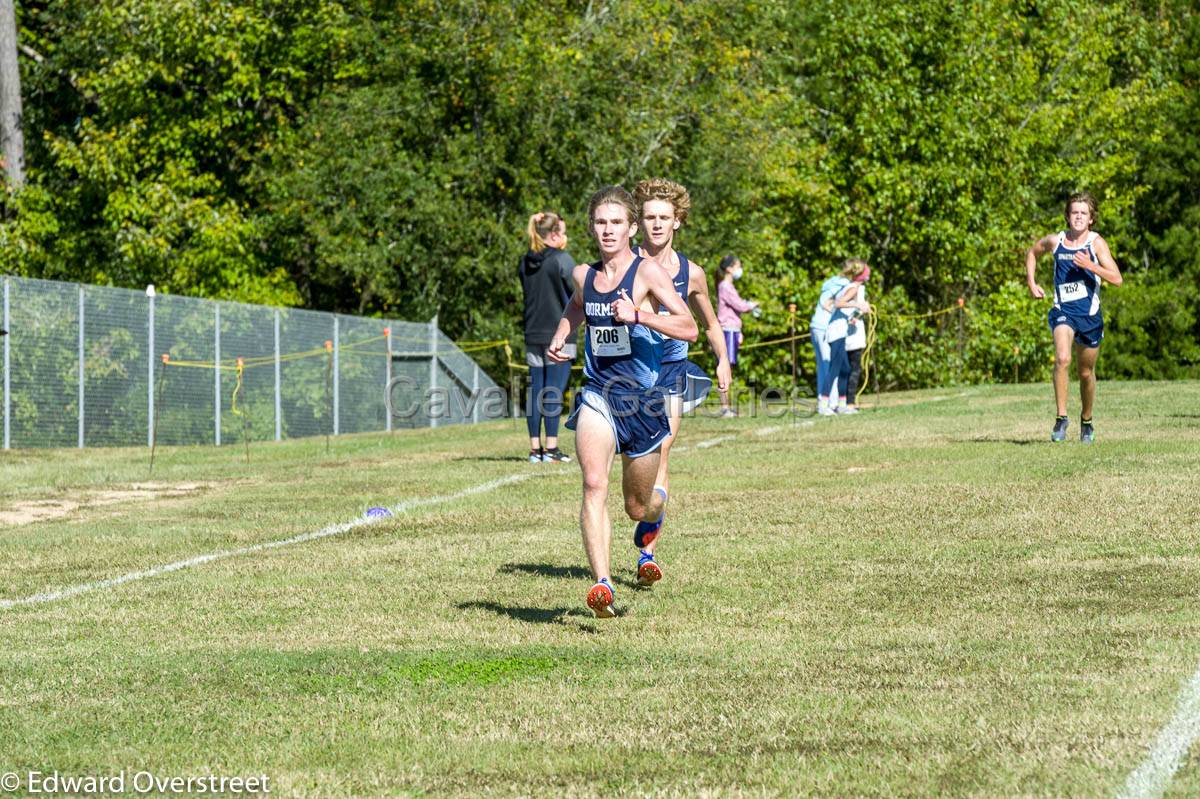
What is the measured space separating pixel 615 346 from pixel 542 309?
8.19 m

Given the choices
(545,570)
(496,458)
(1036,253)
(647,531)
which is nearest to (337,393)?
(496,458)

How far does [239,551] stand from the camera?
10.6m

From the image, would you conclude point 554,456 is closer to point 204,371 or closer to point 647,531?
point 647,531

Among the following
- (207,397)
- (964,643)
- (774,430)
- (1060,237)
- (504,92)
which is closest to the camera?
(964,643)

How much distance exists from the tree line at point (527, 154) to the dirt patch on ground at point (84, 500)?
16750 mm

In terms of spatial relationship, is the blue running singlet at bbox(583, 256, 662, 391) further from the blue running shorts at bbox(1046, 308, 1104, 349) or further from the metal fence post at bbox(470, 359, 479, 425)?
the metal fence post at bbox(470, 359, 479, 425)

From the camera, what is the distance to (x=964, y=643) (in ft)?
22.5

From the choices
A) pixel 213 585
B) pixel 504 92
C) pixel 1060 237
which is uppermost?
pixel 504 92

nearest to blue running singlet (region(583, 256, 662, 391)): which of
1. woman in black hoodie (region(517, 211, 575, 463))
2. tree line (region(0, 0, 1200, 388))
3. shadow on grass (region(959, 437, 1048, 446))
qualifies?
woman in black hoodie (region(517, 211, 575, 463))

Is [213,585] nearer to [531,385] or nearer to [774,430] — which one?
[531,385]

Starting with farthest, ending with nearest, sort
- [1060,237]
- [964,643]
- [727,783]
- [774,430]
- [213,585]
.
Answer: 1. [774,430]
2. [1060,237]
3. [213,585]
4. [964,643]
5. [727,783]

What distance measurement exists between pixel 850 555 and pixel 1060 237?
6.36m

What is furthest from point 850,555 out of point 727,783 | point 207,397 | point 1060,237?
point 207,397

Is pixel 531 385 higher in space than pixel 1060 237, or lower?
lower
